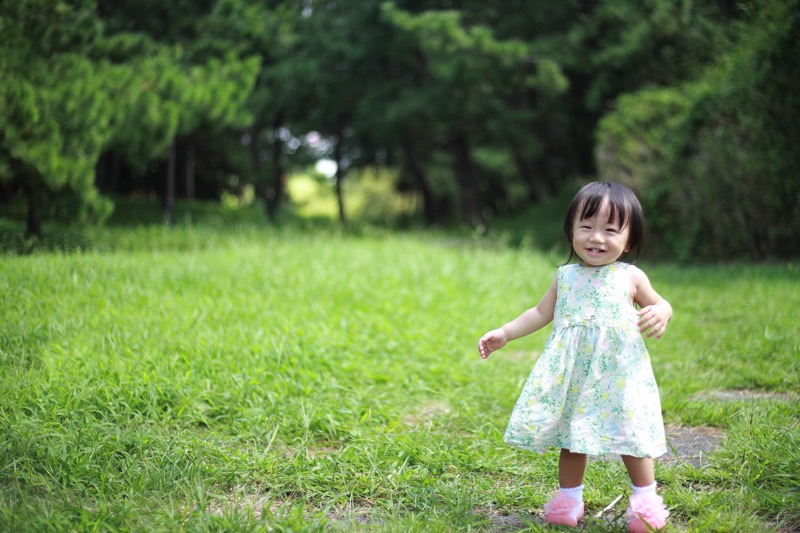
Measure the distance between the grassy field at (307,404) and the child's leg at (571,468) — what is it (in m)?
0.16

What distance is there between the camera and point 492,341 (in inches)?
104

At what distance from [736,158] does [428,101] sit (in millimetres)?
10403

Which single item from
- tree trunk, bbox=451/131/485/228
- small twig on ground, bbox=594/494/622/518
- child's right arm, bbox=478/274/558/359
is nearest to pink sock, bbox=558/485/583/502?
small twig on ground, bbox=594/494/622/518

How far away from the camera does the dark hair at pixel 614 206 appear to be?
2.46 metres

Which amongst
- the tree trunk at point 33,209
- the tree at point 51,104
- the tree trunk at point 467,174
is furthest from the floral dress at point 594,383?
the tree trunk at point 467,174

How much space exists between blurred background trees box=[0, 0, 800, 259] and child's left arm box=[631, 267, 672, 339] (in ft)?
19.0

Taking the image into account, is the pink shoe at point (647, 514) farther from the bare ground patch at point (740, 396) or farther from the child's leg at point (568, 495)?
the bare ground patch at point (740, 396)

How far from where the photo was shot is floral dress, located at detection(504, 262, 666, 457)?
7.64ft

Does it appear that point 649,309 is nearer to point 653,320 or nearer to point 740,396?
point 653,320

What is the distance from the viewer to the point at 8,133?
6.06 m

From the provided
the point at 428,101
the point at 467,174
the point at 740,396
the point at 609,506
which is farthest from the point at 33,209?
the point at 467,174

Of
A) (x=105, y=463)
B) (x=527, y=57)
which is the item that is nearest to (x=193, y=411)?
(x=105, y=463)

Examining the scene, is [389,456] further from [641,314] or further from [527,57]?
[527,57]

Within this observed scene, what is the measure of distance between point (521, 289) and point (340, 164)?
16.7 meters
